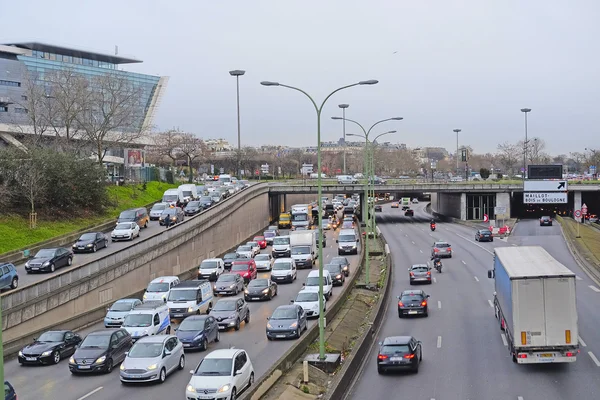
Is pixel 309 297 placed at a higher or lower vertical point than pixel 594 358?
higher

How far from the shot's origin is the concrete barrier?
2991 centimetres

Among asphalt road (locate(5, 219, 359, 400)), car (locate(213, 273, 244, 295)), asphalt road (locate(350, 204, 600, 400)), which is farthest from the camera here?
car (locate(213, 273, 244, 295))

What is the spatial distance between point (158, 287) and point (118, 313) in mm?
6371

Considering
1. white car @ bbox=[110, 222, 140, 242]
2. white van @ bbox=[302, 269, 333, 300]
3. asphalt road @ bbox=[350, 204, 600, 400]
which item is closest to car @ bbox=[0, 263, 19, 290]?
white van @ bbox=[302, 269, 333, 300]

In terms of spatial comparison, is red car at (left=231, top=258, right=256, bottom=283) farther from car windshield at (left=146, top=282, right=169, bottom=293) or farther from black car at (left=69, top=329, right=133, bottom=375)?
black car at (left=69, top=329, right=133, bottom=375)

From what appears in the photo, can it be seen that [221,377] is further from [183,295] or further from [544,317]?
[183,295]

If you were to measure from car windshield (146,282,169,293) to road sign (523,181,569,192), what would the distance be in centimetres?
2391

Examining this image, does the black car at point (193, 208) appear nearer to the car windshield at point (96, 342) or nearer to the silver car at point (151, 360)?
the car windshield at point (96, 342)

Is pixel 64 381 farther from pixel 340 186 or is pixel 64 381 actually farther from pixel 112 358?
pixel 340 186

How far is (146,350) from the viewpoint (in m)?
22.1

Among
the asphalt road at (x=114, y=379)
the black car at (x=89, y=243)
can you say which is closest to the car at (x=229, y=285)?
the asphalt road at (x=114, y=379)

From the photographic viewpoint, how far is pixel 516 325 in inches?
844

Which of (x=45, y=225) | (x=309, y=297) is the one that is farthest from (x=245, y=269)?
(x=45, y=225)

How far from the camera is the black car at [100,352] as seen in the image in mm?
23141
